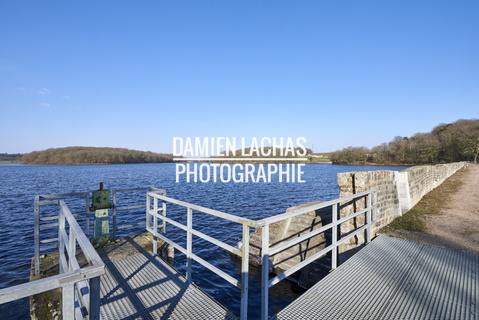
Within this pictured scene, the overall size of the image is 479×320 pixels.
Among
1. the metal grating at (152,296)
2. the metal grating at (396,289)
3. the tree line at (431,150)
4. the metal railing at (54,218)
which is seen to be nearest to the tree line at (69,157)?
the tree line at (431,150)

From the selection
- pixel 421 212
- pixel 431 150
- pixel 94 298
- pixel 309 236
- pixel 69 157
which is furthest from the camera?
pixel 69 157

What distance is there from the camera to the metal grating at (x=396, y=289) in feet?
9.33

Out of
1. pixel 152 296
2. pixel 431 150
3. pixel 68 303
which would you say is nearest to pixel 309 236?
pixel 152 296

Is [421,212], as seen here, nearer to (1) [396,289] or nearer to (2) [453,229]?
(2) [453,229]

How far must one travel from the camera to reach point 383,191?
647 cm

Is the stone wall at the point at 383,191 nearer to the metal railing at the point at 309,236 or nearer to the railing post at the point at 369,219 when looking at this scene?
the railing post at the point at 369,219

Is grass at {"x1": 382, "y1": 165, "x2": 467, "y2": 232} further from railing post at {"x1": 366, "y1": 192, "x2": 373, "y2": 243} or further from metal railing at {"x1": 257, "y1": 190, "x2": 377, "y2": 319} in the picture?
metal railing at {"x1": 257, "y1": 190, "x2": 377, "y2": 319}

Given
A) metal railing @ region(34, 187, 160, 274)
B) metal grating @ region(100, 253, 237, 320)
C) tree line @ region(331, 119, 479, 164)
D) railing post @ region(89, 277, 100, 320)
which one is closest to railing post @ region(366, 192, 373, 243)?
metal grating @ region(100, 253, 237, 320)

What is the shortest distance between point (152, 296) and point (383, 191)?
19.7 feet

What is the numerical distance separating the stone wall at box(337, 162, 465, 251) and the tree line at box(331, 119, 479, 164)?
56283 millimetres

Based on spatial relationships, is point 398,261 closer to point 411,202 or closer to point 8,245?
point 411,202

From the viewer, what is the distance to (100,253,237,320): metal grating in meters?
2.91

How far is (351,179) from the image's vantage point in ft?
18.5

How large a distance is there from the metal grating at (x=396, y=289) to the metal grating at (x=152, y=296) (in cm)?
96
